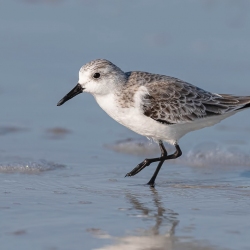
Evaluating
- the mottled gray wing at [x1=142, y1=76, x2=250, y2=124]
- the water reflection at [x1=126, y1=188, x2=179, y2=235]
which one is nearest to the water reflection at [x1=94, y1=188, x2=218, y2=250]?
the water reflection at [x1=126, y1=188, x2=179, y2=235]

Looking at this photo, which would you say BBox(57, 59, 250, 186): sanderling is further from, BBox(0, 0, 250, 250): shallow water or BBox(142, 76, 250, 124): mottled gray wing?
BBox(0, 0, 250, 250): shallow water

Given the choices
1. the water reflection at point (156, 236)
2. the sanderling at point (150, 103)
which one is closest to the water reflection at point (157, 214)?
the water reflection at point (156, 236)

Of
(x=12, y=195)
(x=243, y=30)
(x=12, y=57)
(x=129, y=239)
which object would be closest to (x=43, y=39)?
(x=12, y=57)

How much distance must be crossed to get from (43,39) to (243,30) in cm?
306

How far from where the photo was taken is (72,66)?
1105 centimetres

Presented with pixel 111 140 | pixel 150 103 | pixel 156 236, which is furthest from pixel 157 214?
pixel 111 140

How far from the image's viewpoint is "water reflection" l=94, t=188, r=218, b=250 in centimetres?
548

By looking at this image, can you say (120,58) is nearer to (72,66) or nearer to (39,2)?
(72,66)

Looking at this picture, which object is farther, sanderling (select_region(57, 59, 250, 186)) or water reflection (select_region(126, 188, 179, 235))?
sanderling (select_region(57, 59, 250, 186))

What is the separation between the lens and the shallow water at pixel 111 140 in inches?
230

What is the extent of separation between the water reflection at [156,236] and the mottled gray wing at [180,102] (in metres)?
1.36

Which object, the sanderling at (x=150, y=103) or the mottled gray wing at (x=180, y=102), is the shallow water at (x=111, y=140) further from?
the mottled gray wing at (x=180, y=102)

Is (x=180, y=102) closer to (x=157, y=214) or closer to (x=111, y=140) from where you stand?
(x=111, y=140)

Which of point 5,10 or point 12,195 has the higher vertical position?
point 5,10
